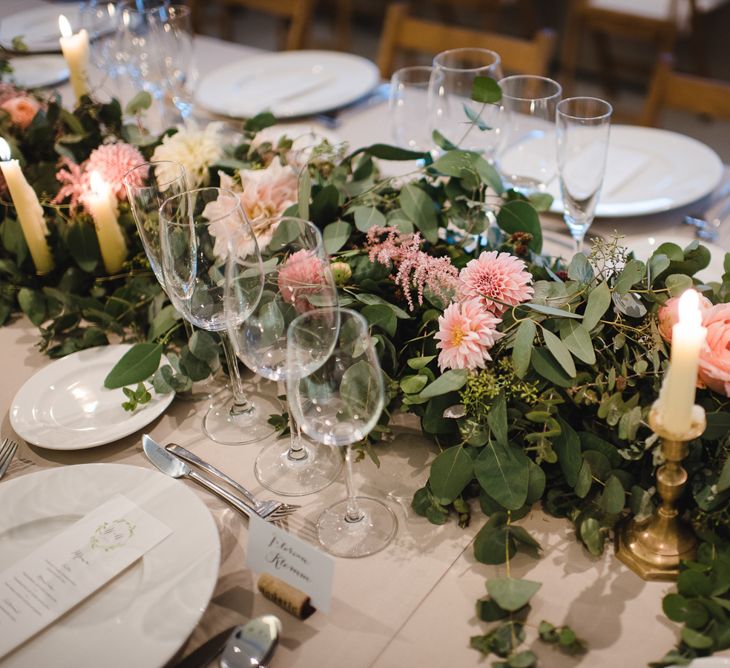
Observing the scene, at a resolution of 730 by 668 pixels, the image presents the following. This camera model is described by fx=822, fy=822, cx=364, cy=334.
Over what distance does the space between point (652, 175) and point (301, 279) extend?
88 cm

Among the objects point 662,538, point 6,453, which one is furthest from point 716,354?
point 6,453

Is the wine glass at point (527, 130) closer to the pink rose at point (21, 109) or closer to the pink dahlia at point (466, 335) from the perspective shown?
the pink dahlia at point (466, 335)

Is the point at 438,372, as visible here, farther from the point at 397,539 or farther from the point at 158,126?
the point at 158,126

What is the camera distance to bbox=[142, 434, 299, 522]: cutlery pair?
0.94 metres

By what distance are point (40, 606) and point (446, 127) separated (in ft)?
3.07

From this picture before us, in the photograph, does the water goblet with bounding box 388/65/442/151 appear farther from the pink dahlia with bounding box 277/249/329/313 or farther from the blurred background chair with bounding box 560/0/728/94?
the blurred background chair with bounding box 560/0/728/94

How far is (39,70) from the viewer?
7.11ft

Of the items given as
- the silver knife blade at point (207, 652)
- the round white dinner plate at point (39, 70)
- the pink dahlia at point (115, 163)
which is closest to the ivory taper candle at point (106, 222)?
the pink dahlia at point (115, 163)

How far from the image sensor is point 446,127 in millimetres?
1359

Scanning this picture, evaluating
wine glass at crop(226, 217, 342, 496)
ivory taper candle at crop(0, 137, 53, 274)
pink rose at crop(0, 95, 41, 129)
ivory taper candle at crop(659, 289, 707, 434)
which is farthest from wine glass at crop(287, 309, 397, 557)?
pink rose at crop(0, 95, 41, 129)

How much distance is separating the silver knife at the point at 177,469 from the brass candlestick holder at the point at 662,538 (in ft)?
1.36

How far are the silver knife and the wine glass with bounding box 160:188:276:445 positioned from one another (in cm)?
7

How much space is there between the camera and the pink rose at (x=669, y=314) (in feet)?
2.94

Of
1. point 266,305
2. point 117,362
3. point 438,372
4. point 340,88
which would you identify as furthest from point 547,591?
point 340,88
